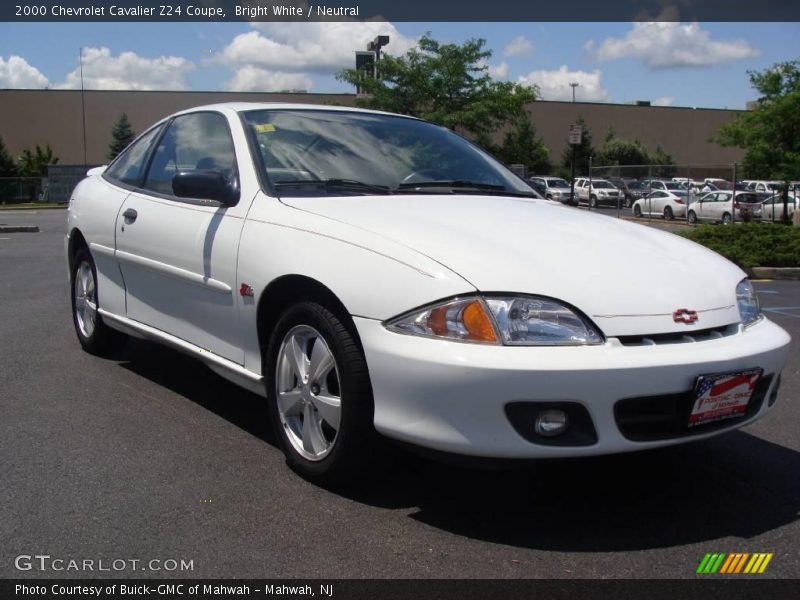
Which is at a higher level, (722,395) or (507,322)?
(507,322)

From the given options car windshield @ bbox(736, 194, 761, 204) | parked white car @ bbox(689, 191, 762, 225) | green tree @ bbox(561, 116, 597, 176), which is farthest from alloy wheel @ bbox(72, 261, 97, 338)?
green tree @ bbox(561, 116, 597, 176)

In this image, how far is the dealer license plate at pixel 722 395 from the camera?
306 centimetres

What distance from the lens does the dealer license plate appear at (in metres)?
3.06

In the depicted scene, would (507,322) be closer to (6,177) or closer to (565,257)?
(565,257)

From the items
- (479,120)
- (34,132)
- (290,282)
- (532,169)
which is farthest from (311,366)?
(34,132)

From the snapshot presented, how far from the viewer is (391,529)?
10.3 feet

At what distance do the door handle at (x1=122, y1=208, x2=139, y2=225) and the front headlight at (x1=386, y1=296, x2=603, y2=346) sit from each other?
96.5 inches

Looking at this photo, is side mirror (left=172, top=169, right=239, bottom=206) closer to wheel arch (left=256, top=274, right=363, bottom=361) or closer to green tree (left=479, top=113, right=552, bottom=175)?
wheel arch (left=256, top=274, right=363, bottom=361)

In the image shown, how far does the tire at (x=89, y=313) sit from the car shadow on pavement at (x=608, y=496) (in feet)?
6.39

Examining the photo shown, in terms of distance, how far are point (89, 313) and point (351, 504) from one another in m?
3.15

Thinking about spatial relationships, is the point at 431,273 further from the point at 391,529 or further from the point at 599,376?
the point at 391,529

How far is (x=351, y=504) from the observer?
3.36 m

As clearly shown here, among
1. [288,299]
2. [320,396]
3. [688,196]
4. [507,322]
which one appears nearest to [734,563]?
[507,322]

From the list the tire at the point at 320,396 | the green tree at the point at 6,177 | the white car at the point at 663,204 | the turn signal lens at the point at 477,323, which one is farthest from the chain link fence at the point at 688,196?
the green tree at the point at 6,177
